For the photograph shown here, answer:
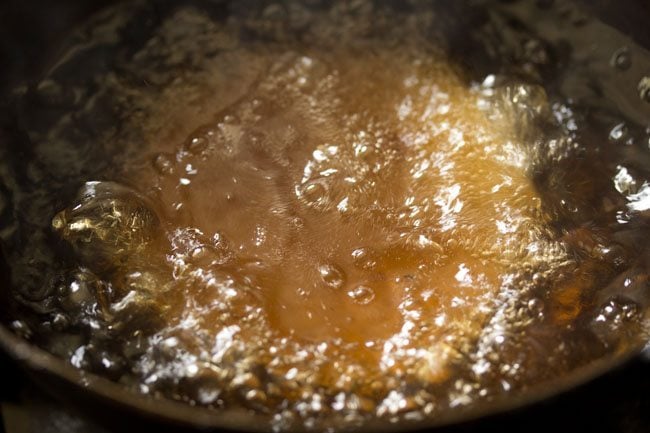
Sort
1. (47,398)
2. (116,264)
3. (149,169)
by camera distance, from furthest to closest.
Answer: (149,169)
(116,264)
(47,398)

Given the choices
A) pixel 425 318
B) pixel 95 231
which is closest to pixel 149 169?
pixel 95 231

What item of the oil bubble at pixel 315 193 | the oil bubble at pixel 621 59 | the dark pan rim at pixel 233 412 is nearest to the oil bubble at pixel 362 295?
the oil bubble at pixel 315 193

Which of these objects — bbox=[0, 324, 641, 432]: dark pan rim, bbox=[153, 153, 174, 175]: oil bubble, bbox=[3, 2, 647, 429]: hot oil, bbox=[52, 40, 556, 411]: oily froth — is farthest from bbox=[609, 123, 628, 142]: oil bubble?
bbox=[153, 153, 174, 175]: oil bubble

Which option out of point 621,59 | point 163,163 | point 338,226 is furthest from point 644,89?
point 163,163

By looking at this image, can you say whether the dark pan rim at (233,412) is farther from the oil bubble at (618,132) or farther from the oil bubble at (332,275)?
the oil bubble at (618,132)

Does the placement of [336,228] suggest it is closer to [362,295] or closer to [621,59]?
[362,295]

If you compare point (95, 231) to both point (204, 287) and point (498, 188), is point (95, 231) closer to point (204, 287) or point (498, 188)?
point (204, 287)
